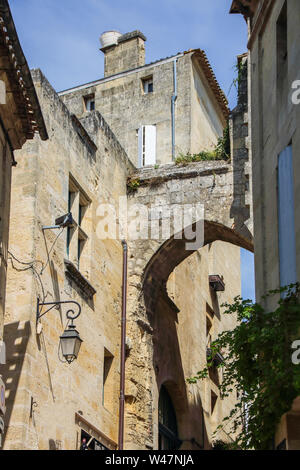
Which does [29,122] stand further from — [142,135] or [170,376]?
[142,135]

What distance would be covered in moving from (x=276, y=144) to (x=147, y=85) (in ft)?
39.4

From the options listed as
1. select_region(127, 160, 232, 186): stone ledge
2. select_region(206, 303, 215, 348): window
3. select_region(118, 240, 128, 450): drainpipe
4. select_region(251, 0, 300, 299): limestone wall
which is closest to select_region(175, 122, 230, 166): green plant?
select_region(127, 160, 232, 186): stone ledge

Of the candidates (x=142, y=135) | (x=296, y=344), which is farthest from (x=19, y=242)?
(x=142, y=135)

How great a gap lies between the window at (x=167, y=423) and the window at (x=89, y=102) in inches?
320

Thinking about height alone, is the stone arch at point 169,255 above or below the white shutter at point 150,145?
below

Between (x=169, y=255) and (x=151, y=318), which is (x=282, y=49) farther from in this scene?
(x=151, y=318)

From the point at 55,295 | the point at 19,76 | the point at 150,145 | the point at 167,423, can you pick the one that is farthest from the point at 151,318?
the point at 19,76

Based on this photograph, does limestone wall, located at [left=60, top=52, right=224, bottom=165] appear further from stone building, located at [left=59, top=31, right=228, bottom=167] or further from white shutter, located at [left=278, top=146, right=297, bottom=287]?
white shutter, located at [left=278, top=146, right=297, bottom=287]

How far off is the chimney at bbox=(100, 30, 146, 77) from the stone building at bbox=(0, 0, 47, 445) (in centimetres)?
1268

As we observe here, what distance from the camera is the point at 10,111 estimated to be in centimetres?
1078

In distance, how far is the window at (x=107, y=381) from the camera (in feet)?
50.3

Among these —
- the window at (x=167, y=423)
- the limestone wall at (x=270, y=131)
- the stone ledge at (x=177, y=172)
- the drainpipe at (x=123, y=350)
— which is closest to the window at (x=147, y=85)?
the stone ledge at (x=177, y=172)

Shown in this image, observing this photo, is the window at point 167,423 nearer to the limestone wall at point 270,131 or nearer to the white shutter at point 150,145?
the white shutter at point 150,145

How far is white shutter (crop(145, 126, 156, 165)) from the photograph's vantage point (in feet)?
70.7
